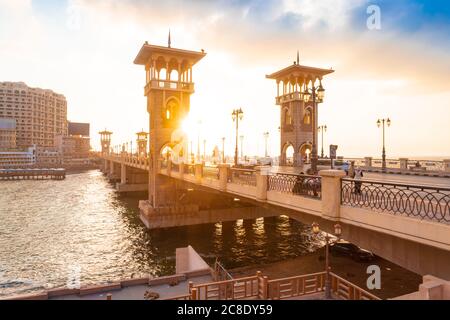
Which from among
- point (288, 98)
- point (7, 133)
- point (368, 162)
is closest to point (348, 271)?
point (368, 162)

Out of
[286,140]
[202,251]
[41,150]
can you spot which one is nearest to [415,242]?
[202,251]

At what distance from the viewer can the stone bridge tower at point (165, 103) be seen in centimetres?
3466

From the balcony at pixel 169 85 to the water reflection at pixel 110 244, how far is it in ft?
52.9

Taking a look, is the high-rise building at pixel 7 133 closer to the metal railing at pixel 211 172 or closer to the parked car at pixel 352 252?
the metal railing at pixel 211 172

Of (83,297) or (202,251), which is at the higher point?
(83,297)

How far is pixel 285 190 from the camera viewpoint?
1406 centimetres

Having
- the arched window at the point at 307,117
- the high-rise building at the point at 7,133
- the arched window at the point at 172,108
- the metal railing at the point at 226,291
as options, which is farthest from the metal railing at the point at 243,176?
the high-rise building at the point at 7,133

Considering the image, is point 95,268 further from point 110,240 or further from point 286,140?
point 286,140

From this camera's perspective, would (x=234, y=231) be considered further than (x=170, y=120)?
No

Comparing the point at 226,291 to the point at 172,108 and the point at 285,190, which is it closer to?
the point at 285,190

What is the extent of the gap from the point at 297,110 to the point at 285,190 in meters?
34.2

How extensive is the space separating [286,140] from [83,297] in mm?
39040

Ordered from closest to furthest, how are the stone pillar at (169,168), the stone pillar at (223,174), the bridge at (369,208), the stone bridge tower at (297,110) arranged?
the bridge at (369,208) < the stone pillar at (223,174) < the stone pillar at (169,168) < the stone bridge tower at (297,110)

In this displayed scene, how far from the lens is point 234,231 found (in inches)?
1302
